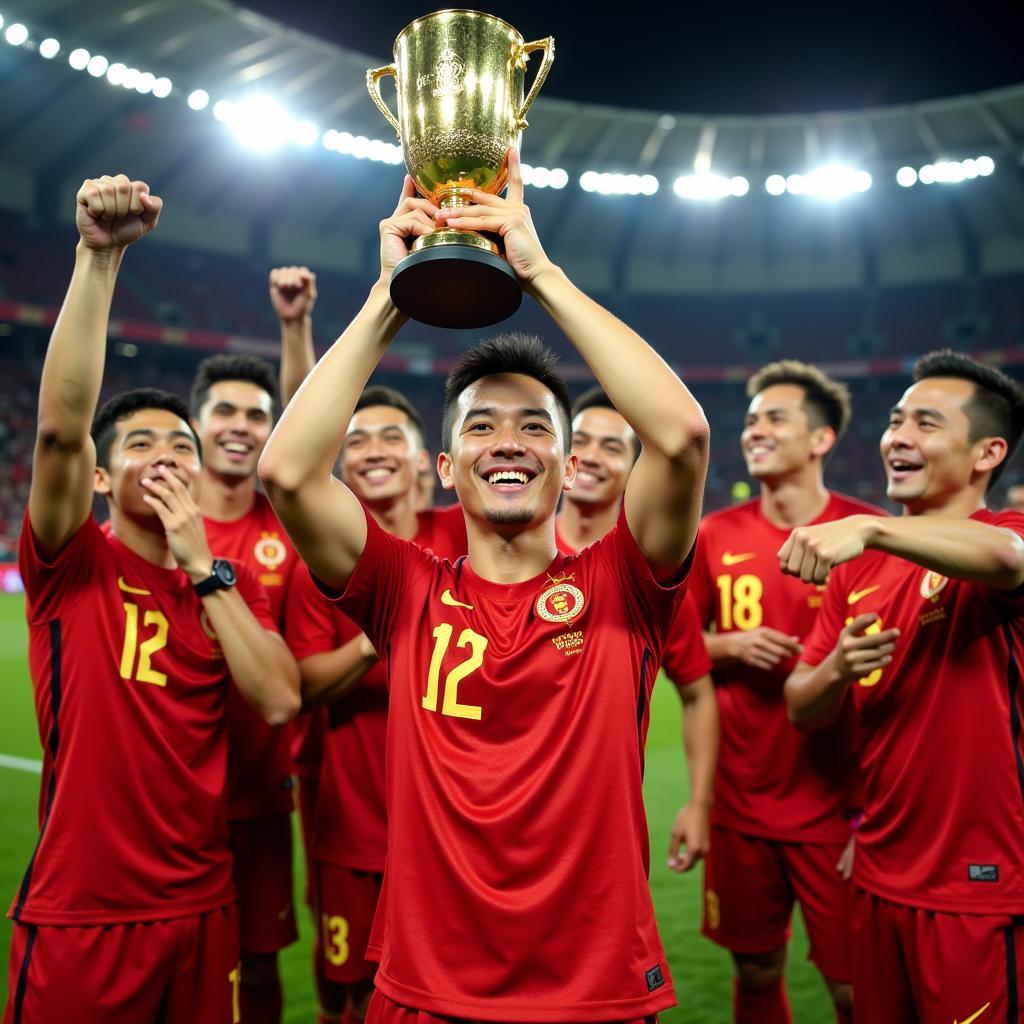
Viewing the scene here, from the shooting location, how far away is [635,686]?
212cm

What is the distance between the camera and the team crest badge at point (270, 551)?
3700 millimetres

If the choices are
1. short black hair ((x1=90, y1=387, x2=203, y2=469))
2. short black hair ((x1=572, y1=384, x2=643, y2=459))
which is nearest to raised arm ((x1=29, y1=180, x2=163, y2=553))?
short black hair ((x1=90, y1=387, x2=203, y2=469))

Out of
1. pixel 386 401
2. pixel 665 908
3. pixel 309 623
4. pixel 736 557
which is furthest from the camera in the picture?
pixel 665 908

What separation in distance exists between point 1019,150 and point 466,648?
2544 cm

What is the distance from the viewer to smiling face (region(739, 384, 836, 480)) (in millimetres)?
3920

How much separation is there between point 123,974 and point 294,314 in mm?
2308

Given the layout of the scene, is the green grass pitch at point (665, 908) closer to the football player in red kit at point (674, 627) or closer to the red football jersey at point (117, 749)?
the football player in red kit at point (674, 627)

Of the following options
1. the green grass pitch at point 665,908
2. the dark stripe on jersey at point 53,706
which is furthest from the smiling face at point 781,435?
the dark stripe on jersey at point 53,706

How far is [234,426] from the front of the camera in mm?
3824

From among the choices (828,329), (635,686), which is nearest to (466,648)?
(635,686)

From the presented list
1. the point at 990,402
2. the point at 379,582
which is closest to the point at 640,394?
the point at 379,582

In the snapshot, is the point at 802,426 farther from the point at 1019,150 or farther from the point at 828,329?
the point at 828,329

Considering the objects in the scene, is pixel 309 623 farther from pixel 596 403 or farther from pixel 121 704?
pixel 596 403

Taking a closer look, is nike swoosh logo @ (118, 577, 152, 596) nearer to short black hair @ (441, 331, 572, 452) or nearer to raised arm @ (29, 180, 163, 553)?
raised arm @ (29, 180, 163, 553)
